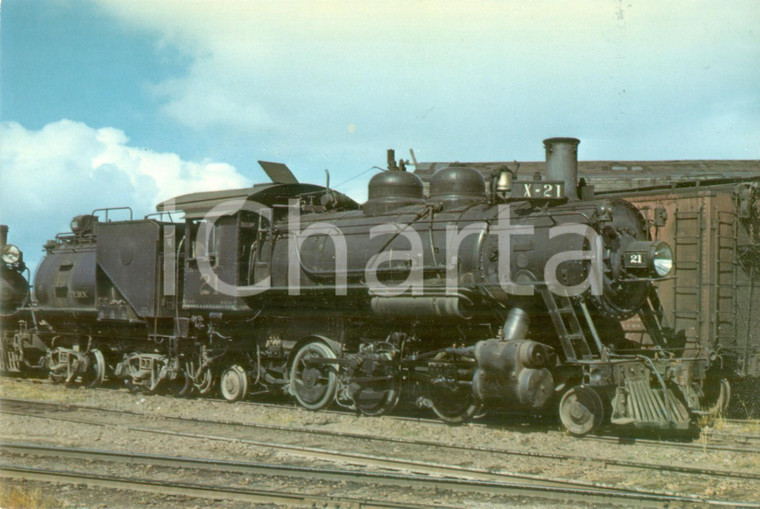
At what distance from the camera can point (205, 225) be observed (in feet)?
42.0

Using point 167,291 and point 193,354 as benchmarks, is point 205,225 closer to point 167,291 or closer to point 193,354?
point 167,291

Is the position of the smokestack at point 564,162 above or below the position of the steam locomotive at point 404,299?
above

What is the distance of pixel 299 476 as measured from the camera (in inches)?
284

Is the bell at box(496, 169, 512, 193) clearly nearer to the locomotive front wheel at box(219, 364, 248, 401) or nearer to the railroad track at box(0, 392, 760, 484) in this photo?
the railroad track at box(0, 392, 760, 484)

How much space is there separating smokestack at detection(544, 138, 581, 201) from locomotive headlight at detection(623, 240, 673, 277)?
143 cm

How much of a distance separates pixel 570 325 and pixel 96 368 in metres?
10.7

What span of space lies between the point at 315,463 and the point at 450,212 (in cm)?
411

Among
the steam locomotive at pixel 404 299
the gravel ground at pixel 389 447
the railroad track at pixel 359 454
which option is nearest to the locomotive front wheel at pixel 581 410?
the steam locomotive at pixel 404 299

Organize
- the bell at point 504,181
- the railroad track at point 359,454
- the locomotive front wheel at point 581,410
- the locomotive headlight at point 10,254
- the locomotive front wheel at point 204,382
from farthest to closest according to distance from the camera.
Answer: the locomotive headlight at point 10,254 → the locomotive front wheel at point 204,382 → the bell at point 504,181 → the locomotive front wheel at point 581,410 → the railroad track at point 359,454

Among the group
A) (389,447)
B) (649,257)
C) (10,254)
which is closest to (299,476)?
(389,447)

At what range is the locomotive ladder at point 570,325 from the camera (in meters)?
8.78

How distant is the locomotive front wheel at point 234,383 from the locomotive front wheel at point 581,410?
6.04 metres

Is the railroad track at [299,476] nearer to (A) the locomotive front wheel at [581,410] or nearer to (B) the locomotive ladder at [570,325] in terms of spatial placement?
(A) the locomotive front wheel at [581,410]

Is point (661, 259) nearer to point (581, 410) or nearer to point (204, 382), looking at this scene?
point (581, 410)
